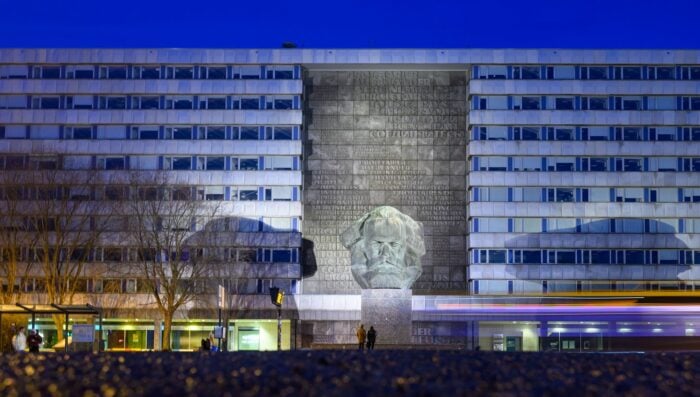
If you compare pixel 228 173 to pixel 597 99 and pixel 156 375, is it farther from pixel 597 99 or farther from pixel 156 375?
pixel 156 375

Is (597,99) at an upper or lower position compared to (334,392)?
upper

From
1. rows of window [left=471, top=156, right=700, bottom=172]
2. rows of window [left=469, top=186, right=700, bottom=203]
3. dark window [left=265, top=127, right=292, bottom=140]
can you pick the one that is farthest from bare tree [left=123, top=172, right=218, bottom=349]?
A: rows of window [left=471, top=156, right=700, bottom=172]

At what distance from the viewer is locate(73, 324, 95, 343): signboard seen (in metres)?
56.9

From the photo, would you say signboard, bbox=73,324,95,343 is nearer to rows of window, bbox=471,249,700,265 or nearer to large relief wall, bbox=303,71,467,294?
large relief wall, bbox=303,71,467,294

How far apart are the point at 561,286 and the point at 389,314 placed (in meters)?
70.5

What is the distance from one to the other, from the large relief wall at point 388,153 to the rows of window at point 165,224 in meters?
3.94

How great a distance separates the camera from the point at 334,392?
1666cm

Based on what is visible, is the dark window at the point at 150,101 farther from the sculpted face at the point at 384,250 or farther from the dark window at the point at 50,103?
the sculpted face at the point at 384,250

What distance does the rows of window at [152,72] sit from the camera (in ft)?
439

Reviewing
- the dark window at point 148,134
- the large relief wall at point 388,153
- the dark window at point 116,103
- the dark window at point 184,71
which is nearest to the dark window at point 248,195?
the large relief wall at point 388,153

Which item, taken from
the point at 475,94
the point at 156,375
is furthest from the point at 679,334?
the point at 475,94

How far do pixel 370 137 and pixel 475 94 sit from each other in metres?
13.2

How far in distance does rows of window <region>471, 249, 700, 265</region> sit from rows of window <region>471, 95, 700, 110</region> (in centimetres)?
1654

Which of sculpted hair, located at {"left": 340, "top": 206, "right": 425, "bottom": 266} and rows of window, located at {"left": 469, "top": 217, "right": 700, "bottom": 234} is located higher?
rows of window, located at {"left": 469, "top": 217, "right": 700, "bottom": 234}
